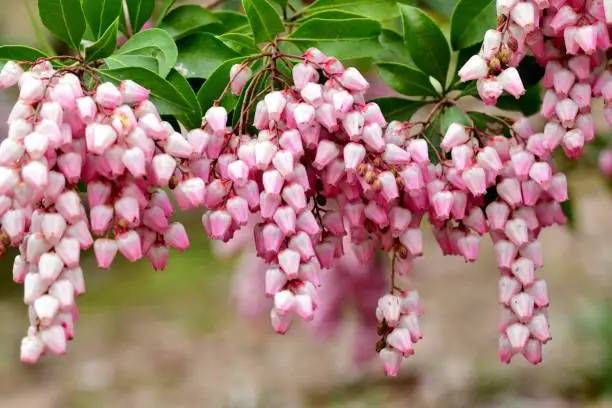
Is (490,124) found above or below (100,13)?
below

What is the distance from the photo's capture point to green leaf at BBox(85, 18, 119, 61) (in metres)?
0.88

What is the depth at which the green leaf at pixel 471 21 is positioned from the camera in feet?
3.27

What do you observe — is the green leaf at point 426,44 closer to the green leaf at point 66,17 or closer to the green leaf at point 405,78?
the green leaf at point 405,78

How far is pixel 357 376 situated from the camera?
10.3ft

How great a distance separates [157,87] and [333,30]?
0.19 m

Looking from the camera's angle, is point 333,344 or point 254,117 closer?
point 254,117

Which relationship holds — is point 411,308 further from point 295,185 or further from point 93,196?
point 93,196

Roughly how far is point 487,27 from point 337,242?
0.27 meters

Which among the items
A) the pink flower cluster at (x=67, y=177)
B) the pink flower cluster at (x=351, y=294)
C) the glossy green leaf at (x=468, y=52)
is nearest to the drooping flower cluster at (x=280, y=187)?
the pink flower cluster at (x=67, y=177)

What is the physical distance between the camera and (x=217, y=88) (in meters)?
0.92

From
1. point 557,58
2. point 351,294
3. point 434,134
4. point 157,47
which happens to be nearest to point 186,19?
point 157,47

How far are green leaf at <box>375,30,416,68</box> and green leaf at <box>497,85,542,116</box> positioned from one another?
11 centimetres

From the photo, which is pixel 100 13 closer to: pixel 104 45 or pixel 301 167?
pixel 104 45

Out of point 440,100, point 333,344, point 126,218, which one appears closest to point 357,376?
point 333,344
